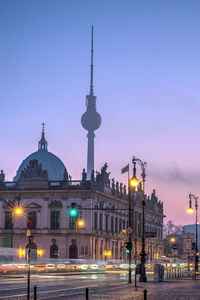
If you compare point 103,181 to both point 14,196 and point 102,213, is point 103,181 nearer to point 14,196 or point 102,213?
point 102,213

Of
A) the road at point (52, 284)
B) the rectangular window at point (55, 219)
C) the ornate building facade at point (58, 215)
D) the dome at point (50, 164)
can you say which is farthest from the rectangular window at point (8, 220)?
the road at point (52, 284)

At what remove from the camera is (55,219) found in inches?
4080

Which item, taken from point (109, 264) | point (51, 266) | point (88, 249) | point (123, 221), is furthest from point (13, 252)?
point (123, 221)

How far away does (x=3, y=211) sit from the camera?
10700cm

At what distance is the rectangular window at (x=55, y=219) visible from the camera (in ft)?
339

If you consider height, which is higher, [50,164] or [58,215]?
[50,164]

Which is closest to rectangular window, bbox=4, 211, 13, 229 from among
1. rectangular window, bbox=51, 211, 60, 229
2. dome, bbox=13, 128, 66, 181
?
rectangular window, bbox=51, 211, 60, 229

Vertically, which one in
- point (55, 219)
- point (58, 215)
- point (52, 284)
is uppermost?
point (58, 215)

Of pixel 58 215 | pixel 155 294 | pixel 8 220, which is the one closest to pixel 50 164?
pixel 8 220

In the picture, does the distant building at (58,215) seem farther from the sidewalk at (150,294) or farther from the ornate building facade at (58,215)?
the sidewalk at (150,294)

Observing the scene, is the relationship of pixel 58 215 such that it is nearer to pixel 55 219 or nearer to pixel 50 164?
pixel 55 219

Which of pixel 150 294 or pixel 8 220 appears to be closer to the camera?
pixel 150 294

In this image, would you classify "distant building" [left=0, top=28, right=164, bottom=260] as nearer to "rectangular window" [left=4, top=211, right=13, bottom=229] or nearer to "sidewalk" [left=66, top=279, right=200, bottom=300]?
"rectangular window" [left=4, top=211, right=13, bottom=229]

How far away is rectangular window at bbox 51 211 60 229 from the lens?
103312mm
